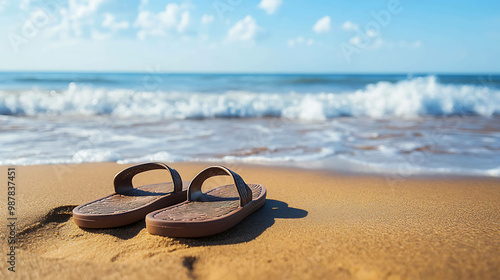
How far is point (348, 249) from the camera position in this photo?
2023mm

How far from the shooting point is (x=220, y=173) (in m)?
2.57

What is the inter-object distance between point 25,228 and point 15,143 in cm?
383

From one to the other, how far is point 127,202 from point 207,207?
639mm

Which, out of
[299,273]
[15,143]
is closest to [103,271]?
[299,273]

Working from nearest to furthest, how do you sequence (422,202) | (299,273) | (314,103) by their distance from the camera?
(299,273), (422,202), (314,103)

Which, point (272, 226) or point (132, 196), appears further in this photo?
point (132, 196)

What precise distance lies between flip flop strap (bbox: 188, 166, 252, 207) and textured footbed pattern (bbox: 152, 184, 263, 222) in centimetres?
6

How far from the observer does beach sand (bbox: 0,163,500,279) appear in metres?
1.80

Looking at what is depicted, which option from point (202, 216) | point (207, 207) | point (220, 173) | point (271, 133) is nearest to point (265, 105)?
point (271, 133)

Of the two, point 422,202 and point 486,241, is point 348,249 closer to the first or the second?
point 486,241

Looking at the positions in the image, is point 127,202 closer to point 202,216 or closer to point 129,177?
point 129,177

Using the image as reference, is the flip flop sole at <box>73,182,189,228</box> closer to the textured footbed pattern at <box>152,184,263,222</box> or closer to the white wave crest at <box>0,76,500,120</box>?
the textured footbed pattern at <box>152,184,263,222</box>

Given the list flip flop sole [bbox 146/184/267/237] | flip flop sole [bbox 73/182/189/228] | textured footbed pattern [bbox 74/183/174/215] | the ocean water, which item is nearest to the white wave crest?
the ocean water

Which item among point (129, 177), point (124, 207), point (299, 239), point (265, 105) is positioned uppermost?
point (265, 105)
